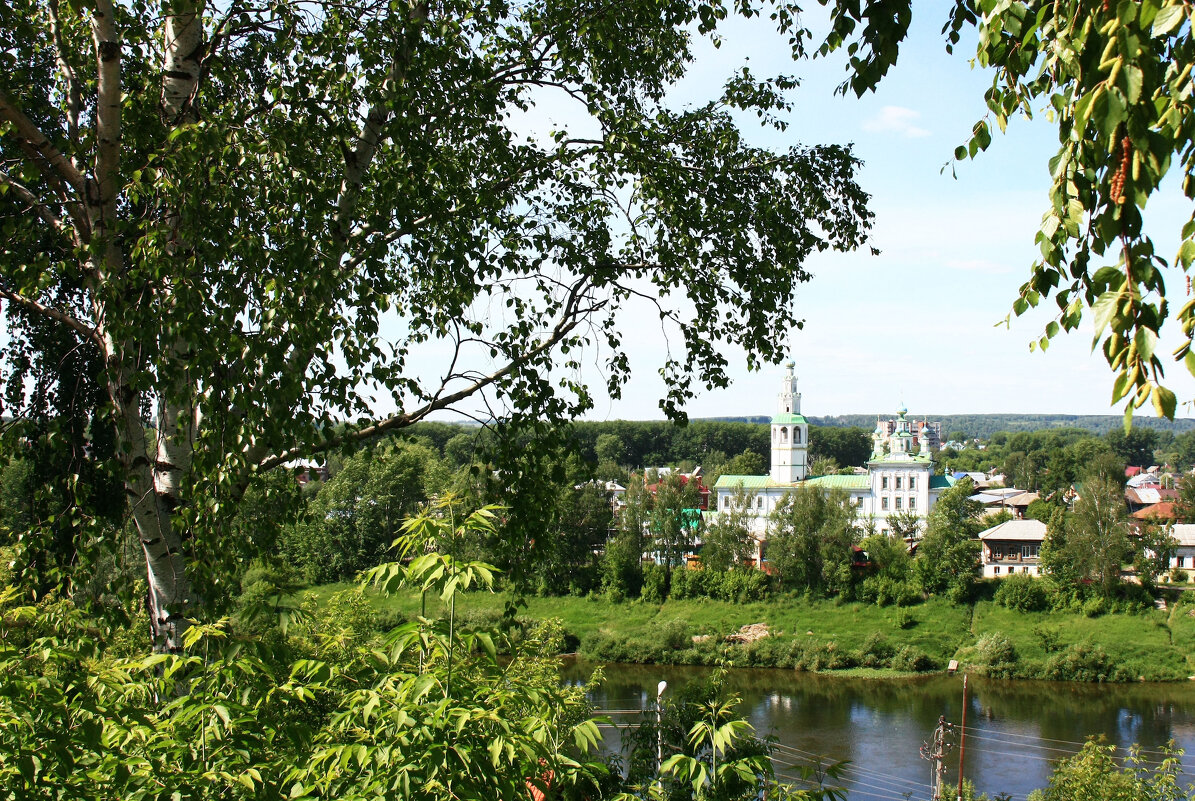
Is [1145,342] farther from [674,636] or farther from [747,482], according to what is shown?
[747,482]

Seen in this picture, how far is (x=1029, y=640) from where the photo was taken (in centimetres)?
3033

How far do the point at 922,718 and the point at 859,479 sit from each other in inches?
1189

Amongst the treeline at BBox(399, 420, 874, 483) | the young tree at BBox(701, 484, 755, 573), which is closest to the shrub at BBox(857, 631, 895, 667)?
the young tree at BBox(701, 484, 755, 573)

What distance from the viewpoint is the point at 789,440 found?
52438 millimetres

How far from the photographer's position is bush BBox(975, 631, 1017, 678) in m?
28.2

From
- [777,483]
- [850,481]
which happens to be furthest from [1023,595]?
[850,481]

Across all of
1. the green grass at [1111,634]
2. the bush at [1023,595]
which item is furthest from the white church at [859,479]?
the green grass at [1111,634]

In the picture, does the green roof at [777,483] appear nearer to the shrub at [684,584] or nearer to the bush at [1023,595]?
the shrub at [684,584]

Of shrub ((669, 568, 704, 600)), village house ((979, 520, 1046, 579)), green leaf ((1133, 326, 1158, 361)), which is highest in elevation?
green leaf ((1133, 326, 1158, 361))

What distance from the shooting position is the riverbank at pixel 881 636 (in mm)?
28203

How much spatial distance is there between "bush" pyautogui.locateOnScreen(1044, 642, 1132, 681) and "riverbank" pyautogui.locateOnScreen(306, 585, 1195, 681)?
0.10 feet

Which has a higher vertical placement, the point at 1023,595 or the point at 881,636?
the point at 1023,595

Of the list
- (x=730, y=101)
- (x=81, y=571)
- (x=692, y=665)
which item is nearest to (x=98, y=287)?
(x=81, y=571)

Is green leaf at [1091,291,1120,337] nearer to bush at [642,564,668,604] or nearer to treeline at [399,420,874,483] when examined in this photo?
bush at [642,564,668,604]
